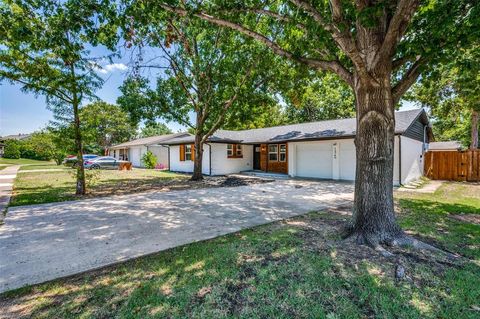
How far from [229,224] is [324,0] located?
18.0ft

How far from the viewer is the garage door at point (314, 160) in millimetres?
15000

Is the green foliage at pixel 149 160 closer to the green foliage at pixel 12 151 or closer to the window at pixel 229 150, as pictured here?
the window at pixel 229 150

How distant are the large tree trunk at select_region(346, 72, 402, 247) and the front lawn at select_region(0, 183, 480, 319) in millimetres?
443

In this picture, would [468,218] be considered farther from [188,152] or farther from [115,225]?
[188,152]

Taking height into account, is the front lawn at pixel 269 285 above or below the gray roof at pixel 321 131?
Result: below

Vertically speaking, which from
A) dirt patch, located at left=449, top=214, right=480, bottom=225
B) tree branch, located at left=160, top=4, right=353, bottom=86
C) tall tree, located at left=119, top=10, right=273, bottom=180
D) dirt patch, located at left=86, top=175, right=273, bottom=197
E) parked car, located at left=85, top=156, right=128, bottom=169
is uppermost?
tall tree, located at left=119, top=10, right=273, bottom=180

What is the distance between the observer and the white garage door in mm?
13820

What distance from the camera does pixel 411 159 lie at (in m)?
13.4

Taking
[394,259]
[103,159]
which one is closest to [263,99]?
[394,259]

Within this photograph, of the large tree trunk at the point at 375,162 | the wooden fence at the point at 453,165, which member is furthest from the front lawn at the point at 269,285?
the wooden fence at the point at 453,165

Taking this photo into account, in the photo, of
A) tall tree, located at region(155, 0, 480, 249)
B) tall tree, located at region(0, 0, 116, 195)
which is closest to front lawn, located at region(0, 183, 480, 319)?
tall tree, located at region(155, 0, 480, 249)

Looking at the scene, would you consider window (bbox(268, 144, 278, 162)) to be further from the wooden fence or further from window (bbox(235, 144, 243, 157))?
the wooden fence

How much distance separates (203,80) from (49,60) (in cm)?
629

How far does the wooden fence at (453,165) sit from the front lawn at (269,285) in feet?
44.1
